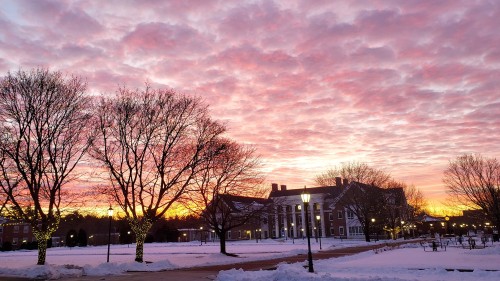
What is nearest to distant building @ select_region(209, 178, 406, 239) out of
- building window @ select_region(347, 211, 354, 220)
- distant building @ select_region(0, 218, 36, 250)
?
building window @ select_region(347, 211, 354, 220)

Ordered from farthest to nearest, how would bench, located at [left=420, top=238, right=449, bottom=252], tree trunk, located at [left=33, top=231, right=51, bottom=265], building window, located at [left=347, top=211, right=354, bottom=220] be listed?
1. building window, located at [left=347, top=211, right=354, bottom=220]
2. bench, located at [left=420, top=238, right=449, bottom=252]
3. tree trunk, located at [left=33, top=231, right=51, bottom=265]

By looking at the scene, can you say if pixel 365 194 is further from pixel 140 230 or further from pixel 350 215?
pixel 140 230

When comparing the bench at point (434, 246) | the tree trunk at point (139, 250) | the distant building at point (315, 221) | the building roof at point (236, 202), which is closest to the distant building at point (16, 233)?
the distant building at point (315, 221)

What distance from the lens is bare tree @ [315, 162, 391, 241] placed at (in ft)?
232

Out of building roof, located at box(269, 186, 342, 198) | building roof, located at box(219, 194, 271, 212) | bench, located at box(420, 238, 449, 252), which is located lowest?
bench, located at box(420, 238, 449, 252)

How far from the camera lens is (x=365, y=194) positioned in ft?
234

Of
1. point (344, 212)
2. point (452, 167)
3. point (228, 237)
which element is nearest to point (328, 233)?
point (344, 212)

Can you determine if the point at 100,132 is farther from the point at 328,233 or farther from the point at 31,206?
the point at 328,233

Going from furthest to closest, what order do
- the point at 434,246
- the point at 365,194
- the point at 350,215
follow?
the point at 350,215
the point at 365,194
the point at 434,246

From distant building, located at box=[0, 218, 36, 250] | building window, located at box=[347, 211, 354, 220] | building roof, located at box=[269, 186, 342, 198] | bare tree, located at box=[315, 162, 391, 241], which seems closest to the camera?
bare tree, located at box=[315, 162, 391, 241]

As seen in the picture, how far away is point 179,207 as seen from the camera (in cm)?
4134

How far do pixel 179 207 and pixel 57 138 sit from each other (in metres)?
15.1

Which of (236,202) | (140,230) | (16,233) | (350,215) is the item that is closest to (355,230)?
(350,215)

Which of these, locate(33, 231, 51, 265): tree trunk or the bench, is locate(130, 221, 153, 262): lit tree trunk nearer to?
locate(33, 231, 51, 265): tree trunk
